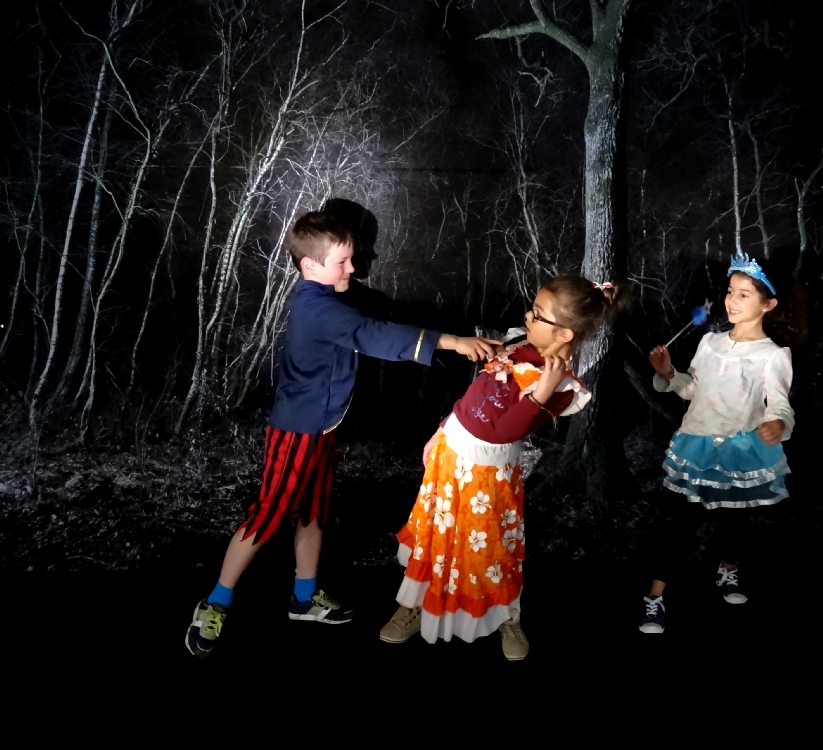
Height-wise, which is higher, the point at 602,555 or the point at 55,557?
the point at 602,555

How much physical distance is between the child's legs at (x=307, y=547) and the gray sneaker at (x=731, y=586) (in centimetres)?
201

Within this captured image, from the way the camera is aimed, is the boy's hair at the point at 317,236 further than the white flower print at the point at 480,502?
Yes

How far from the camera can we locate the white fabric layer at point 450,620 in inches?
96.4

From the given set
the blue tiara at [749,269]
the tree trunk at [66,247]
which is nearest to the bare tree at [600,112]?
the blue tiara at [749,269]

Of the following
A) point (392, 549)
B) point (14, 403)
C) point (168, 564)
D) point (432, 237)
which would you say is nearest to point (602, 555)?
point (392, 549)

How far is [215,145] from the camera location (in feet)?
10.2

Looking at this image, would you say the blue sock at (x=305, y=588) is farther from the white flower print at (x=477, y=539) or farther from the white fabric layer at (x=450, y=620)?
the white flower print at (x=477, y=539)

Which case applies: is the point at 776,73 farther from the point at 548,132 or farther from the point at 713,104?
the point at 548,132

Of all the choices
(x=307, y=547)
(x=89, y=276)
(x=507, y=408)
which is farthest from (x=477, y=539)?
(x=89, y=276)

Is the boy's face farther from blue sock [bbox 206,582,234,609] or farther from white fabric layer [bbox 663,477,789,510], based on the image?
white fabric layer [bbox 663,477,789,510]

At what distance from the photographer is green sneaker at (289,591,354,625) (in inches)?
111

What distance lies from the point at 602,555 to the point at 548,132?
2.28 meters

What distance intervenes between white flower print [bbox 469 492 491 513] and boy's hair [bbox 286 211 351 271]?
1.11 meters

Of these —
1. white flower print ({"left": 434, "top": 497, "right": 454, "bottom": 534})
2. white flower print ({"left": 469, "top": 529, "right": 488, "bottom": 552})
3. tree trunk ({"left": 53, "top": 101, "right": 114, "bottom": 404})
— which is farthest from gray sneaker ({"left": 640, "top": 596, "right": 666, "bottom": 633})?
tree trunk ({"left": 53, "top": 101, "right": 114, "bottom": 404})
